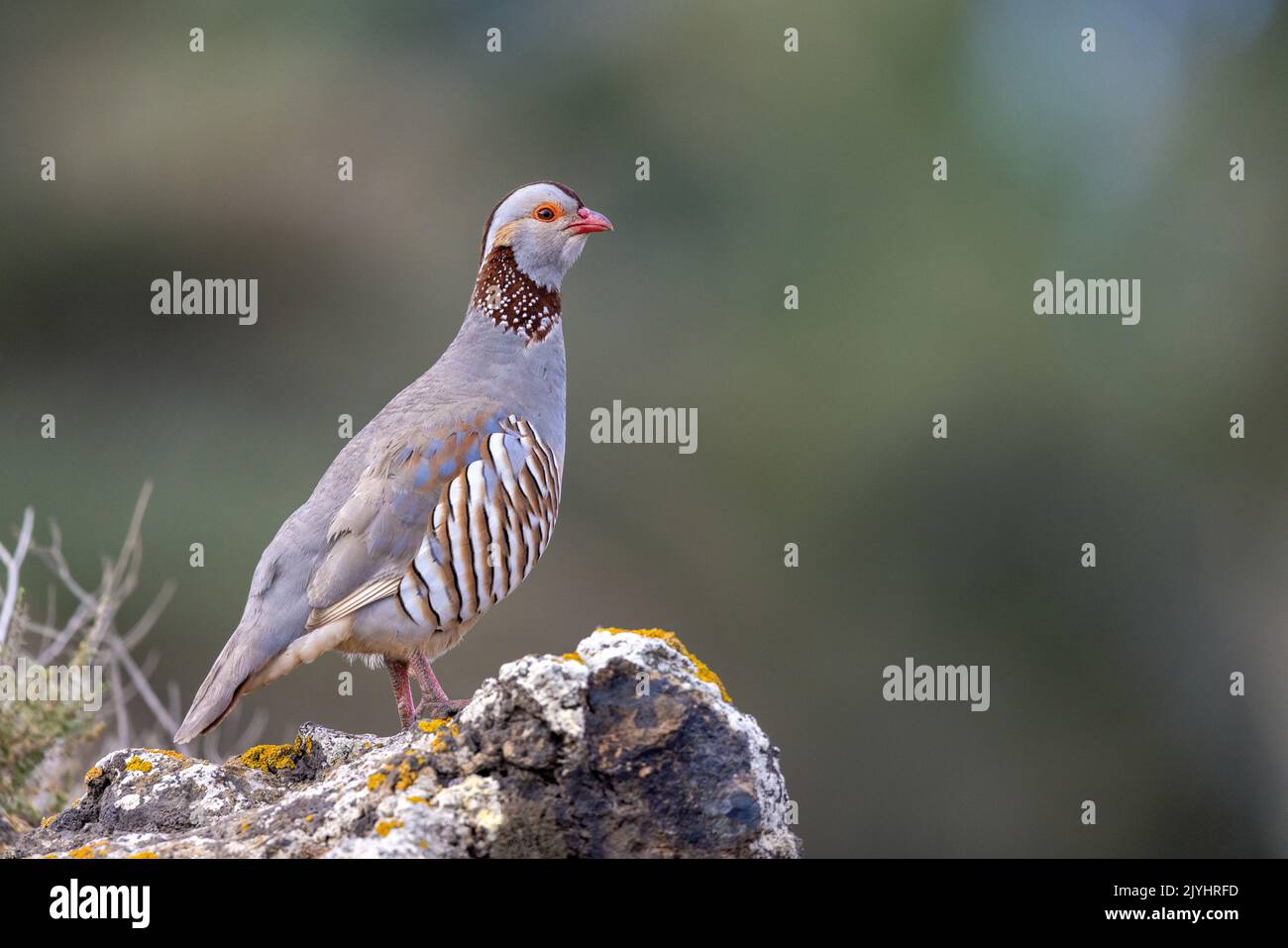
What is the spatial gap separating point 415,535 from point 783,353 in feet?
59.9

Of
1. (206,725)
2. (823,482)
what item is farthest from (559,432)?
(823,482)

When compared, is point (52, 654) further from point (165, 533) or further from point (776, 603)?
point (776, 603)

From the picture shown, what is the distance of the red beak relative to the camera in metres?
8.23

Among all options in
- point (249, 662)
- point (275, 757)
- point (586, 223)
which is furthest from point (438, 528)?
point (586, 223)

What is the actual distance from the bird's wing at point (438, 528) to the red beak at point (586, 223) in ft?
A: 4.51

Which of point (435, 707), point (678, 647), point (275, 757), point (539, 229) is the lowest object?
point (275, 757)

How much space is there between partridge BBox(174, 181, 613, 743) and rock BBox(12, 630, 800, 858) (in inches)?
58.9

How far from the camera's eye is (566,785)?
4949mm

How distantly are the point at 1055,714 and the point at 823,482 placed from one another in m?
4.85

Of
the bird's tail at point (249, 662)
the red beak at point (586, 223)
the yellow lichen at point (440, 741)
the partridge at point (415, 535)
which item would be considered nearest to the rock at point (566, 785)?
the yellow lichen at point (440, 741)

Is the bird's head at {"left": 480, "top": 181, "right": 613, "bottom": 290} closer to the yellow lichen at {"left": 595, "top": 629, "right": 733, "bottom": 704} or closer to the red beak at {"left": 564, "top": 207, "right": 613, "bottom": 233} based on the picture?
the red beak at {"left": 564, "top": 207, "right": 613, "bottom": 233}

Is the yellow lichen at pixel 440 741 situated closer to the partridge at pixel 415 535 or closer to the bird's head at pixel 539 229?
the partridge at pixel 415 535

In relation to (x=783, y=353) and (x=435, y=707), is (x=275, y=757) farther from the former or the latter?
(x=783, y=353)

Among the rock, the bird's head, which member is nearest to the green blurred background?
the bird's head
